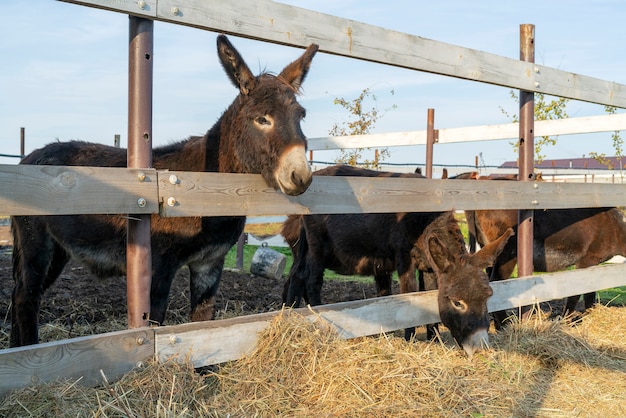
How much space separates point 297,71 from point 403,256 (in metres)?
2.73

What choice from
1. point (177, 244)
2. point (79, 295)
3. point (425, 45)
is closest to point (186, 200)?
point (177, 244)

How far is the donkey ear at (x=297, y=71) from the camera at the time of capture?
3.74 m

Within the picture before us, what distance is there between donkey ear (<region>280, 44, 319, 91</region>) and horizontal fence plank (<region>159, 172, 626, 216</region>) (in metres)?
0.75

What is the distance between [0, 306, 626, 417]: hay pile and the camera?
2.56 meters

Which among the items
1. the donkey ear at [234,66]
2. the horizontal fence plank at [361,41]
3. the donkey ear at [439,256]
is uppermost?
the horizontal fence plank at [361,41]

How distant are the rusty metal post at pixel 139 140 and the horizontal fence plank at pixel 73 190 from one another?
15 centimetres

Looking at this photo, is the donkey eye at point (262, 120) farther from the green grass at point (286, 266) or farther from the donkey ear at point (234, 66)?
the green grass at point (286, 266)

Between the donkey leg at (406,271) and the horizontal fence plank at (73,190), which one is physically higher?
the horizontal fence plank at (73,190)

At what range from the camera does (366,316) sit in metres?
3.96

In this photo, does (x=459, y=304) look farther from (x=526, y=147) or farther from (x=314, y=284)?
(x=314, y=284)

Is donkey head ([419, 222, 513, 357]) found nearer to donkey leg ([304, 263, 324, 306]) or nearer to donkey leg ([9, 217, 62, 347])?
donkey leg ([304, 263, 324, 306])


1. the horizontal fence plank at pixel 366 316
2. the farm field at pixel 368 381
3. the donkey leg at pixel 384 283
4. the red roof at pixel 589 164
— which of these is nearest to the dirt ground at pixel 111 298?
the farm field at pixel 368 381

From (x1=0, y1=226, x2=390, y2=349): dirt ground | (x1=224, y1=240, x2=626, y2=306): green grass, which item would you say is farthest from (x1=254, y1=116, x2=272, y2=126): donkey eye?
(x1=224, y1=240, x2=626, y2=306): green grass

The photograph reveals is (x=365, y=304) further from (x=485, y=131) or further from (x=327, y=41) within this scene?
(x=485, y=131)
